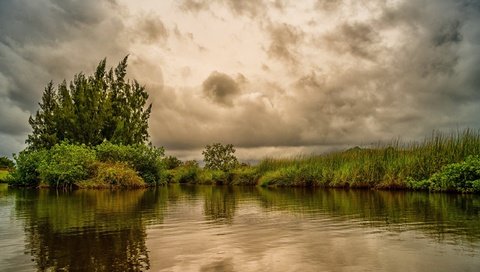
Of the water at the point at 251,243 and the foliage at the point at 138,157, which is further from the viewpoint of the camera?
the foliage at the point at 138,157

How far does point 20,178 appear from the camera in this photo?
42094mm

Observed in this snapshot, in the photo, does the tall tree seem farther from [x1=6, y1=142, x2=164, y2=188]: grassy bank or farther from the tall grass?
the tall grass

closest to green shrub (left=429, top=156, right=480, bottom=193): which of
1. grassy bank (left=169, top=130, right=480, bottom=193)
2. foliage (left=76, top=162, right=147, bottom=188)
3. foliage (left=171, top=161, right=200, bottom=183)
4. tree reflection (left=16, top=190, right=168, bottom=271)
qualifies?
grassy bank (left=169, top=130, right=480, bottom=193)

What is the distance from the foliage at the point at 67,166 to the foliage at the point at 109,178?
0.75 metres

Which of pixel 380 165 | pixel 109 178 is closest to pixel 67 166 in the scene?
pixel 109 178

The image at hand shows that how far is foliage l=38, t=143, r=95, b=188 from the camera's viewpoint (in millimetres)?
34312

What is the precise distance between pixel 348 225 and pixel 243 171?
120 ft

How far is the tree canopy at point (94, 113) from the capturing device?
43469 mm

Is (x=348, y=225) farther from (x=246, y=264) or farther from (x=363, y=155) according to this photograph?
(x=363, y=155)

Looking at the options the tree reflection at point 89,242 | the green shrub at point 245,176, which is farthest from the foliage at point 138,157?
the tree reflection at point 89,242

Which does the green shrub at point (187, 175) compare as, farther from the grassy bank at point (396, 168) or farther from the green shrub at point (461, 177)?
the green shrub at point (461, 177)

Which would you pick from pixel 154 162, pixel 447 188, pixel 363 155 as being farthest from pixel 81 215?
pixel 154 162

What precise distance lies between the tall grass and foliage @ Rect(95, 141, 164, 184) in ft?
44.0

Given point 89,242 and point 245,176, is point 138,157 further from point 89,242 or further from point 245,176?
point 89,242
